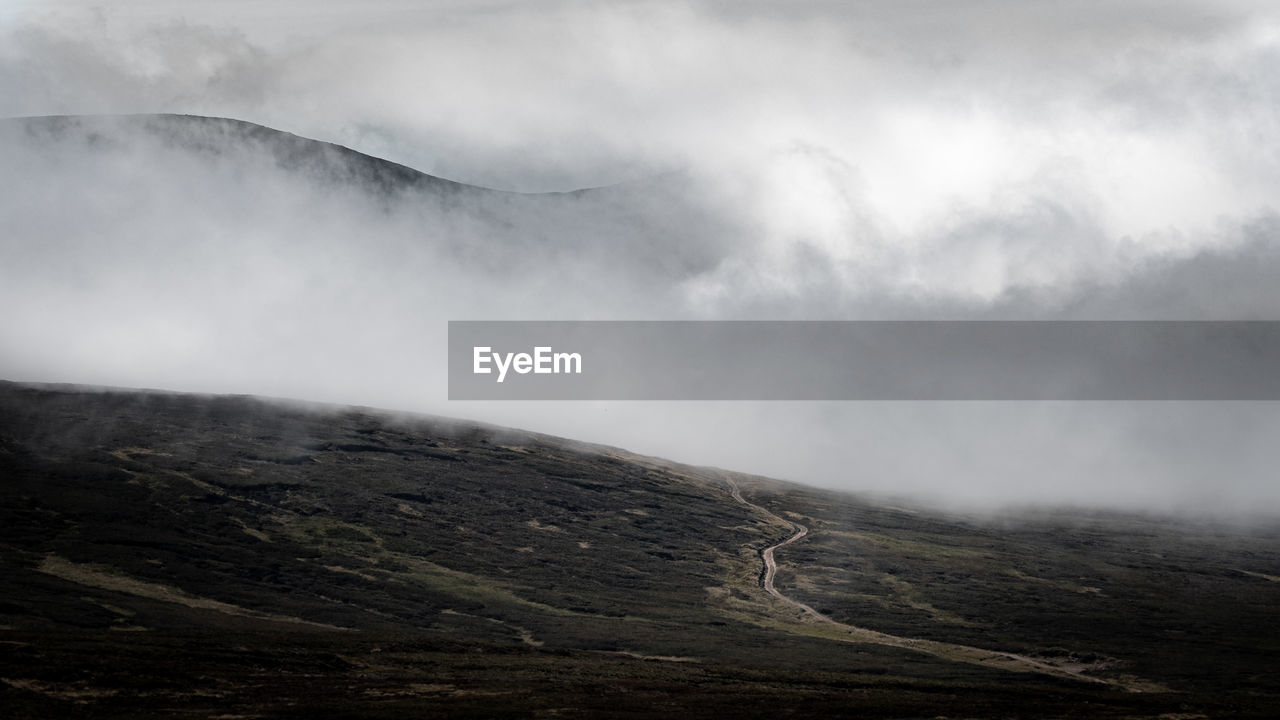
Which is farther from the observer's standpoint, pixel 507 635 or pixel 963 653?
pixel 963 653

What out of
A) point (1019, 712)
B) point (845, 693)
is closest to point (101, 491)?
point (845, 693)

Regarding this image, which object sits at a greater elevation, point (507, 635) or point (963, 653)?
point (507, 635)

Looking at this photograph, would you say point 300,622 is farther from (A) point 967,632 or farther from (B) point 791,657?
(A) point 967,632

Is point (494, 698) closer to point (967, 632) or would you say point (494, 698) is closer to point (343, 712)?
point (343, 712)

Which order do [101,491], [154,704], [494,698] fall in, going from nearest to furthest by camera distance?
[154,704], [494,698], [101,491]

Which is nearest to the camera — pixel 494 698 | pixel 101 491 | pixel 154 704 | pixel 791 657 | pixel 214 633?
pixel 154 704

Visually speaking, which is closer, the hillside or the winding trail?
the hillside

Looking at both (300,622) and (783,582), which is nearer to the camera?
(300,622)

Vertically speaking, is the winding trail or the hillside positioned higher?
the hillside

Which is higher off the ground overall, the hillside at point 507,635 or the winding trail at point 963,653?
the hillside at point 507,635

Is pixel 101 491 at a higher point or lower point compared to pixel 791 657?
higher

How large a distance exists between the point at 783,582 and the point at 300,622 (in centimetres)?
8571

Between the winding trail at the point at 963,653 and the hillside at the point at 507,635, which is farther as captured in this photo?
the winding trail at the point at 963,653

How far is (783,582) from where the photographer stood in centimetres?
19812
